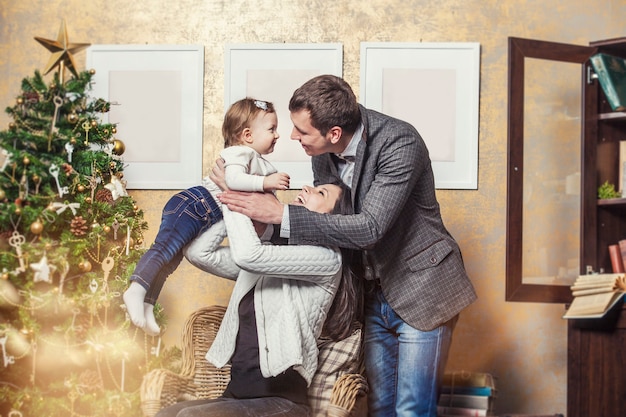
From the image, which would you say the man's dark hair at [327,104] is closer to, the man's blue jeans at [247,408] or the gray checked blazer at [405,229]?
the gray checked blazer at [405,229]

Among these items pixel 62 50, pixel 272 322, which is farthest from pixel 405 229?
pixel 62 50

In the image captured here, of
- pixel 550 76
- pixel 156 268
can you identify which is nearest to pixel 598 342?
pixel 550 76

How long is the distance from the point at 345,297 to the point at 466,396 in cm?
100

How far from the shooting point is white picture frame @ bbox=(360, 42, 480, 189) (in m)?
3.84

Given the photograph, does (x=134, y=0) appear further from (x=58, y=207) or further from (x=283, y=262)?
(x=283, y=262)

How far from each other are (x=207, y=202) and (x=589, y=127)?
1.93 m

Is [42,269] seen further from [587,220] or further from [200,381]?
[587,220]

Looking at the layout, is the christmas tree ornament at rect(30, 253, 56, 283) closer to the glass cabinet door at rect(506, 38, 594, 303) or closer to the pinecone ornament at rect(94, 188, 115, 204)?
the pinecone ornament at rect(94, 188, 115, 204)

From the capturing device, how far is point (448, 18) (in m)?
3.88

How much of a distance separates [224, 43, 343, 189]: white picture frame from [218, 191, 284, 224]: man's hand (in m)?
1.25

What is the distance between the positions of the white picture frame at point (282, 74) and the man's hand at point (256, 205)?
4.12 ft

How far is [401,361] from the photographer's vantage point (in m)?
2.74

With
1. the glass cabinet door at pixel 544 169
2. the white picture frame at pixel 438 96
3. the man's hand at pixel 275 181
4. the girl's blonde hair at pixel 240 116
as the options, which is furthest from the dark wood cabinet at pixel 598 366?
the girl's blonde hair at pixel 240 116

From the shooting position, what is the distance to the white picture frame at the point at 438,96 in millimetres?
3842
